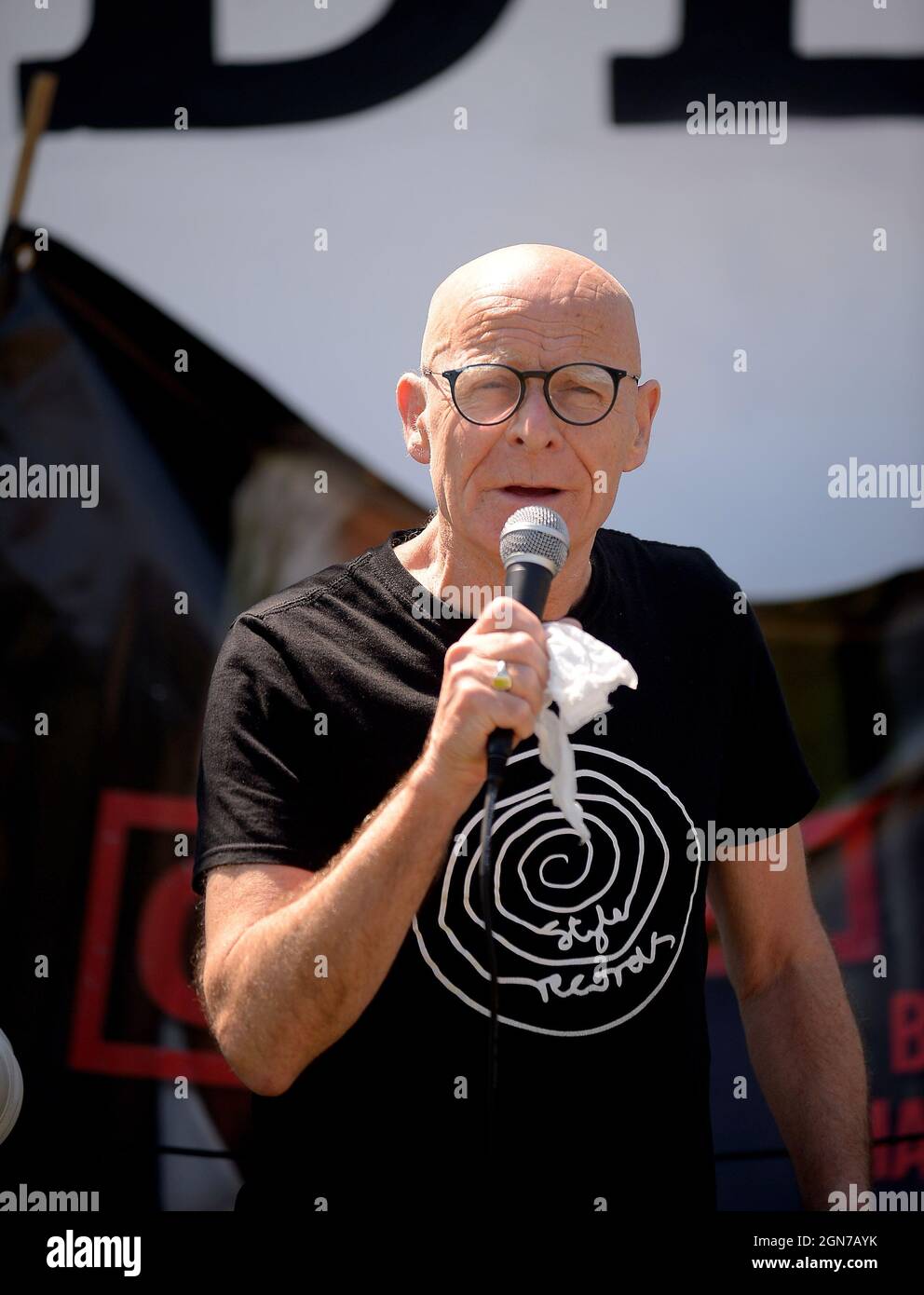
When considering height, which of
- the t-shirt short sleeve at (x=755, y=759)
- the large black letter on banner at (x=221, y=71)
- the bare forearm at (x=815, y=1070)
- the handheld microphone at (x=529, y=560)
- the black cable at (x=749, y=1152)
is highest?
the large black letter on banner at (x=221, y=71)

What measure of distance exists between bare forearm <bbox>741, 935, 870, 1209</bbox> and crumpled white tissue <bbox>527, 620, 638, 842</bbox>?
2.24 feet

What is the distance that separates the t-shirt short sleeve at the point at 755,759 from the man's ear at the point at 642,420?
0.96 feet

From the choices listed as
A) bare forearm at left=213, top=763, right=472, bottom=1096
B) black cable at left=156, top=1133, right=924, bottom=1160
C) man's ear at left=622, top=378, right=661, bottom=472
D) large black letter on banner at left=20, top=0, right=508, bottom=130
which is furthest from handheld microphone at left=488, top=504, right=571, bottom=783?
black cable at left=156, top=1133, right=924, bottom=1160

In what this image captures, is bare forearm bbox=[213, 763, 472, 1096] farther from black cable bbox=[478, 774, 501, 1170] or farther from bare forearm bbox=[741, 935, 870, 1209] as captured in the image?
bare forearm bbox=[741, 935, 870, 1209]

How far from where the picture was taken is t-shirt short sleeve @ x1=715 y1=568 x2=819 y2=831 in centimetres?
200

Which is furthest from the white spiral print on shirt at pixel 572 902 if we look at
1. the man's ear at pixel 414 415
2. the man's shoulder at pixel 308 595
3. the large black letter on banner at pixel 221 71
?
the large black letter on banner at pixel 221 71

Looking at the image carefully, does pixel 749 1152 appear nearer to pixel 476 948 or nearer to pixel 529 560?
pixel 476 948

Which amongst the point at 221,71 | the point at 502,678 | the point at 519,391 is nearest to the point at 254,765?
the point at 502,678

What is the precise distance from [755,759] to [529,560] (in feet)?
2.35

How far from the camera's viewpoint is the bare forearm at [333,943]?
4.80ft

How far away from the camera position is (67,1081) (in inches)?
106

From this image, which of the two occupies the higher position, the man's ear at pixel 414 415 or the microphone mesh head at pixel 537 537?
the man's ear at pixel 414 415

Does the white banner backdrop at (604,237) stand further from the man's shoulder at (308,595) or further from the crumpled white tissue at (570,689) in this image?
the crumpled white tissue at (570,689)
